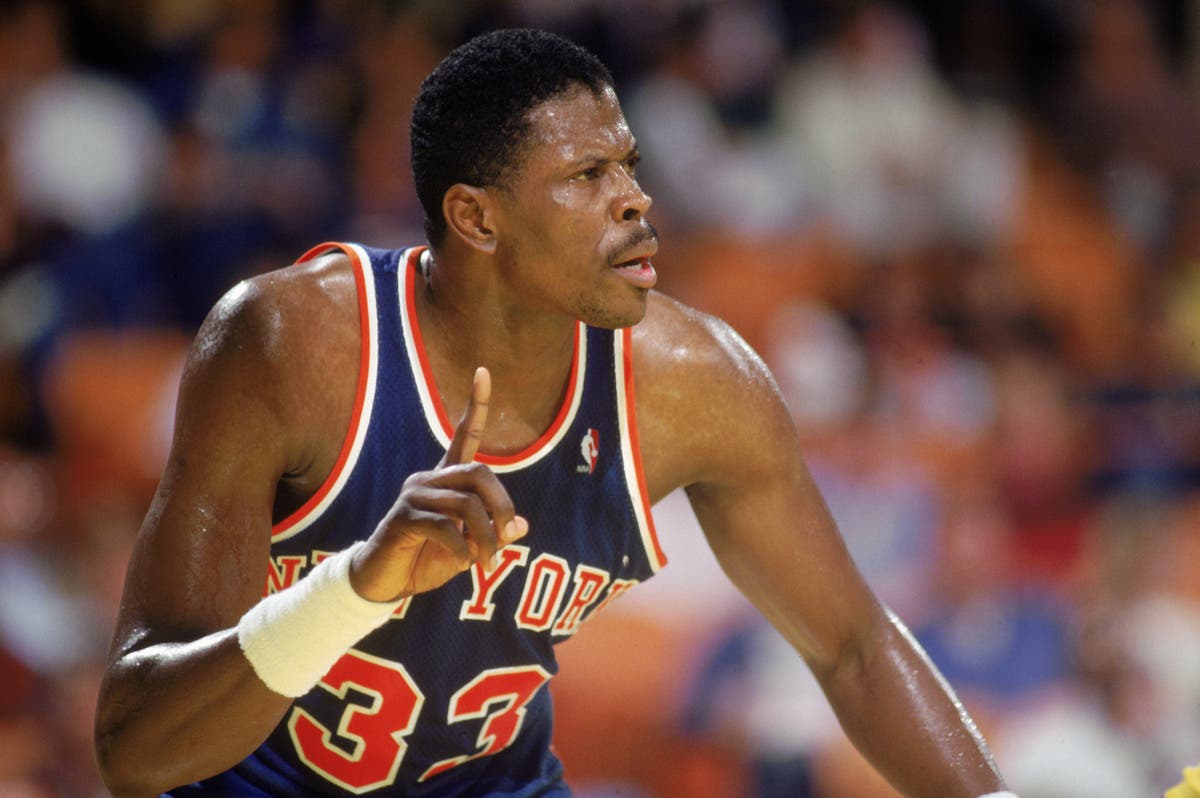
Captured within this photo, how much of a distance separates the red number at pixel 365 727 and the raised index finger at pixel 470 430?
26.2 inches

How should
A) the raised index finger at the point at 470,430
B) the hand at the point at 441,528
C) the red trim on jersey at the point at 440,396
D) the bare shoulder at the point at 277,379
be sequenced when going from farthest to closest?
the red trim on jersey at the point at 440,396 → the bare shoulder at the point at 277,379 → the raised index finger at the point at 470,430 → the hand at the point at 441,528

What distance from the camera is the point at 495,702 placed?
2.82 m

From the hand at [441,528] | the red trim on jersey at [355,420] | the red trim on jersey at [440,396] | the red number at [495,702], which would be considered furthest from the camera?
the red number at [495,702]

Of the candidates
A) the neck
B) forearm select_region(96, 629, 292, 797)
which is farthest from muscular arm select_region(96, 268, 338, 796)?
the neck

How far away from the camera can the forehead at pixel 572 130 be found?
8.57 ft

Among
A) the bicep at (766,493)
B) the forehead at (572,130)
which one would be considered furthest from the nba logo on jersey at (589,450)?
the forehead at (572,130)

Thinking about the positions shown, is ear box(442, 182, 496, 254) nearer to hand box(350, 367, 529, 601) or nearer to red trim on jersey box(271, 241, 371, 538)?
red trim on jersey box(271, 241, 371, 538)

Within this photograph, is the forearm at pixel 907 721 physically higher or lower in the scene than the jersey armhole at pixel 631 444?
lower

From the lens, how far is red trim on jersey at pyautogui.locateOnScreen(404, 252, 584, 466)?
2.67 metres

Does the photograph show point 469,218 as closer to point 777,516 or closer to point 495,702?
point 777,516

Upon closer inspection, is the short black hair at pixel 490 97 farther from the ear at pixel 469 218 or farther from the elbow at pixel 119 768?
the elbow at pixel 119 768

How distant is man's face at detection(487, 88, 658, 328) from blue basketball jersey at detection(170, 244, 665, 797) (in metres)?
0.23

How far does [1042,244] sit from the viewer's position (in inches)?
291

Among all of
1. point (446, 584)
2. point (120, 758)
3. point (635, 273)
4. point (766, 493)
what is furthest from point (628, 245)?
point (120, 758)
